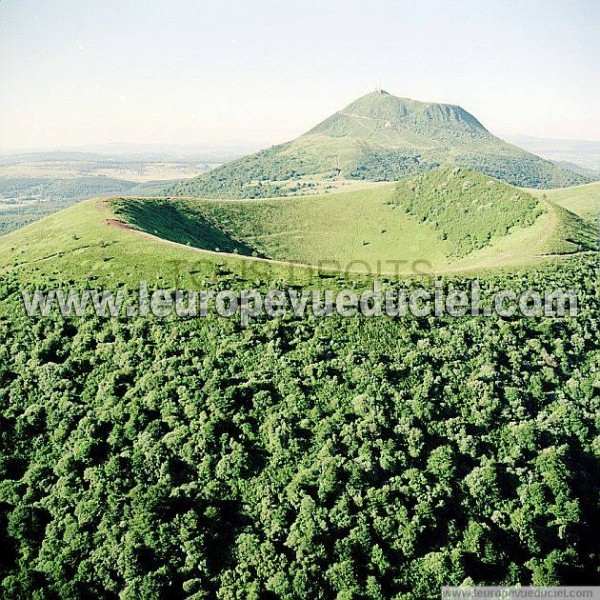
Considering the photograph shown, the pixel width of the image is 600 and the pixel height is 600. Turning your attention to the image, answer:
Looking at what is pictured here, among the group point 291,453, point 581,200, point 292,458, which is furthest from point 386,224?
point 292,458

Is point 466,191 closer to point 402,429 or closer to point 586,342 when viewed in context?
point 586,342

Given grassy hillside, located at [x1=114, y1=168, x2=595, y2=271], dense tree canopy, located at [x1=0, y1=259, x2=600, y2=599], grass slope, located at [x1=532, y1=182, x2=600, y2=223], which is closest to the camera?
dense tree canopy, located at [x1=0, y1=259, x2=600, y2=599]

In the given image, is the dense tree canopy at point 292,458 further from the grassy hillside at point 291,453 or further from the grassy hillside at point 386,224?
the grassy hillside at point 386,224

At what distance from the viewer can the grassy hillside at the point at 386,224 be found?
12206cm

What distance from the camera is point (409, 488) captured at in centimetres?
5353

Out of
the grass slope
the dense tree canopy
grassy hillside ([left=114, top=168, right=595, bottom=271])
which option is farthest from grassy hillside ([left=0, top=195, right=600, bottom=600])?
the grass slope

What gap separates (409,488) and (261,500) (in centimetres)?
1607

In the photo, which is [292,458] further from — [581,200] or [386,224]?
[581,200]

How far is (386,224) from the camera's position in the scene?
160500 millimetres

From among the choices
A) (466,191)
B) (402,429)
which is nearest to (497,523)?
(402,429)

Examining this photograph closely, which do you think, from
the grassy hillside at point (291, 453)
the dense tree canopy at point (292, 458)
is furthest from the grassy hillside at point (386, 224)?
the dense tree canopy at point (292, 458)

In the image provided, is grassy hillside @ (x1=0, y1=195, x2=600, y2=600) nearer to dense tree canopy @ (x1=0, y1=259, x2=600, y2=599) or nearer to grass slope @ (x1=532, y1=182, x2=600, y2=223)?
dense tree canopy @ (x1=0, y1=259, x2=600, y2=599)

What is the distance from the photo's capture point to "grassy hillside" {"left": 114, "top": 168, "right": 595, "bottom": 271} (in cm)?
12206

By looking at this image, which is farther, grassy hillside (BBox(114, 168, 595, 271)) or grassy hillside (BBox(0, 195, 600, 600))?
grassy hillside (BBox(114, 168, 595, 271))
